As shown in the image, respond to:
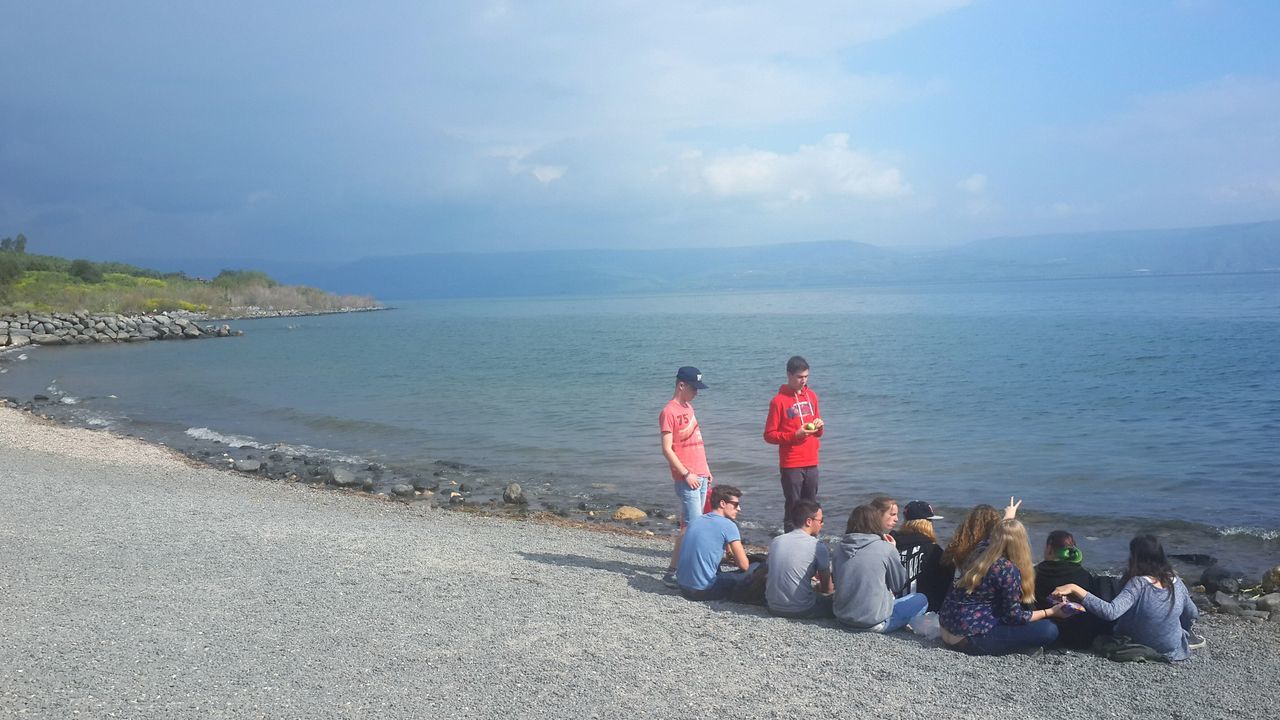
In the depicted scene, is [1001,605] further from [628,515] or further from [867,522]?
[628,515]

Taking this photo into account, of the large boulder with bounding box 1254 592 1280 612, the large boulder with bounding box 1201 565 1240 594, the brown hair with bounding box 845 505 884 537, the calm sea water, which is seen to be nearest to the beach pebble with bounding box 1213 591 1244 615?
the large boulder with bounding box 1254 592 1280 612

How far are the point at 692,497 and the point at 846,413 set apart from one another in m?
19.1

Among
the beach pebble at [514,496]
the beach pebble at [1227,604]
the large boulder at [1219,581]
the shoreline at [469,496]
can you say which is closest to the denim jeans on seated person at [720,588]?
the shoreline at [469,496]

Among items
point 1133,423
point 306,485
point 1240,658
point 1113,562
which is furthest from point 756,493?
point 1133,423

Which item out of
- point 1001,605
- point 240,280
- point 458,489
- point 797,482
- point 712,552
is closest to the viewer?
point 1001,605

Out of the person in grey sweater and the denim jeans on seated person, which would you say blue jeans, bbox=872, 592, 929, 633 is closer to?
the person in grey sweater

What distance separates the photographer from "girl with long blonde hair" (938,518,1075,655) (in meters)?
7.00

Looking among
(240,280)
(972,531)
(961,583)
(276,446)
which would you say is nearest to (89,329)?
(276,446)

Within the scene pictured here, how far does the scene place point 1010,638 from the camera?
23.4ft

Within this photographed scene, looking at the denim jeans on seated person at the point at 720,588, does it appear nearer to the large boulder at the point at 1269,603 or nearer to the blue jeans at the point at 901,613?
the blue jeans at the point at 901,613

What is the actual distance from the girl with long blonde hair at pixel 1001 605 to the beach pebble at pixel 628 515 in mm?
7570

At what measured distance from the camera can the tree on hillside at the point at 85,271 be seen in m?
104

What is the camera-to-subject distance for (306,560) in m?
9.93

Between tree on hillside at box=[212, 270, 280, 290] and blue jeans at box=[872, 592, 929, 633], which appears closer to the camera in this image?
blue jeans at box=[872, 592, 929, 633]
